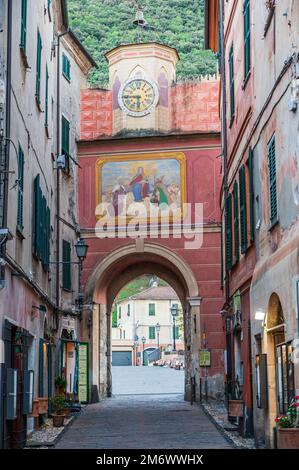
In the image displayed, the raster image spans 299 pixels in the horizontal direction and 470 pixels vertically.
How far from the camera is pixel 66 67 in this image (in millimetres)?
26281

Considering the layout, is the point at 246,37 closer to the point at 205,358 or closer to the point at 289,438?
the point at 289,438

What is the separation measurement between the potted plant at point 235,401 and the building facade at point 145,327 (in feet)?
197

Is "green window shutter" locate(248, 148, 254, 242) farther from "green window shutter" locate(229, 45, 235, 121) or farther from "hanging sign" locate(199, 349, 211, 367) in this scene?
"hanging sign" locate(199, 349, 211, 367)

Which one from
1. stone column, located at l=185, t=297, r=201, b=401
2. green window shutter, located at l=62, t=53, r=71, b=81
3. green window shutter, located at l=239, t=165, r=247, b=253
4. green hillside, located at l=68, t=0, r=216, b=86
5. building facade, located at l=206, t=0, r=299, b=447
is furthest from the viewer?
green hillside, located at l=68, t=0, r=216, b=86

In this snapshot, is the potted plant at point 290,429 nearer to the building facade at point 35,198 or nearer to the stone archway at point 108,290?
the building facade at point 35,198

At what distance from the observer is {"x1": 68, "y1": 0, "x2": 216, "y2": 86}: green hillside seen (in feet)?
178

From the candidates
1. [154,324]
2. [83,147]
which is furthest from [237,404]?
[154,324]

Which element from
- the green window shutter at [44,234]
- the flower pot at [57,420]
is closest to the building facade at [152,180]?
the green window shutter at [44,234]

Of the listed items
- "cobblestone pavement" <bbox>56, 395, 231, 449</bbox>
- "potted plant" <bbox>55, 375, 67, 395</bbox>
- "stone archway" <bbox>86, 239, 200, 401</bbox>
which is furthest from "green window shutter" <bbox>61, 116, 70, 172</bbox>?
"cobblestone pavement" <bbox>56, 395, 231, 449</bbox>

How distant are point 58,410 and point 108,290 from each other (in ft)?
40.5

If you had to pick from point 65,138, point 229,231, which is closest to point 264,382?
point 229,231

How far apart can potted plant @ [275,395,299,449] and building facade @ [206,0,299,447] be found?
54 centimetres

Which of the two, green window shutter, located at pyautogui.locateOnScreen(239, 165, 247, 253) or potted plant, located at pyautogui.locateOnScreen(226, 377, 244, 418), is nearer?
green window shutter, located at pyautogui.locateOnScreen(239, 165, 247, 253)
